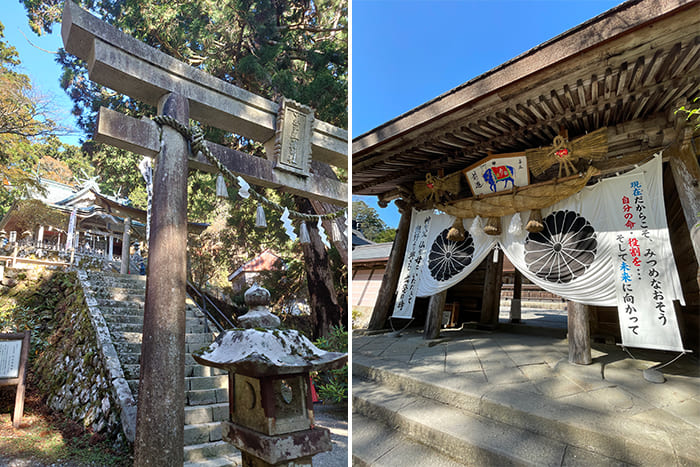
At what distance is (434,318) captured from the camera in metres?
5.43

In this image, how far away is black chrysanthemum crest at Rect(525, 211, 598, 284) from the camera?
4258mm

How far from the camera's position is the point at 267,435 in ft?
7.39

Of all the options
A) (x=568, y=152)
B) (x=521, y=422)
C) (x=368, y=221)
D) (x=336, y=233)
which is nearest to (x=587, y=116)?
(x=568, y=152)

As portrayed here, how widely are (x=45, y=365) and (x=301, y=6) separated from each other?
8217 millimetres

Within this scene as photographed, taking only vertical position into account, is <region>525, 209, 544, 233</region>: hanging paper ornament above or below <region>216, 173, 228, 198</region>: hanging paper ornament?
below

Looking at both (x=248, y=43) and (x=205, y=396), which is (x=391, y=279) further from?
(x=248, y=43)

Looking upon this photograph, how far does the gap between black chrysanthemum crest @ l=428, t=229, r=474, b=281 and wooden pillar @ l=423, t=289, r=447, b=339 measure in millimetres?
273

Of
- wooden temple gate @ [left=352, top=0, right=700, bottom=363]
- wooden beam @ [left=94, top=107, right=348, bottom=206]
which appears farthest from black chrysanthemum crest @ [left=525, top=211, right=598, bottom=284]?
wooden beam @ [left=94, top=107, right=348, bottom=206]

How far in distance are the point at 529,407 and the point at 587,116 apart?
9.71ft

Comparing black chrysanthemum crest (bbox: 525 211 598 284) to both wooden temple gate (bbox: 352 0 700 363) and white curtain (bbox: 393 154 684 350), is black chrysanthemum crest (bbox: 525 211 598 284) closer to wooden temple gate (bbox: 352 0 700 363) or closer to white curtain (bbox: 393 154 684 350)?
white curtain (bbox: 393 154 684 350)

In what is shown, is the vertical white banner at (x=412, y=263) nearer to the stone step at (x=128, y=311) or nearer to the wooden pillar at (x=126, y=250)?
the stone step at (x=128, y=311)

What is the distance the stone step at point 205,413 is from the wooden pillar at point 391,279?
7.99 feet

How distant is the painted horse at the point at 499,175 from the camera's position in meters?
4.93

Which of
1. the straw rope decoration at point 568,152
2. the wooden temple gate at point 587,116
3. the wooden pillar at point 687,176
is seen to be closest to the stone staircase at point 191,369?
the wooden temple gate at point 587,116
